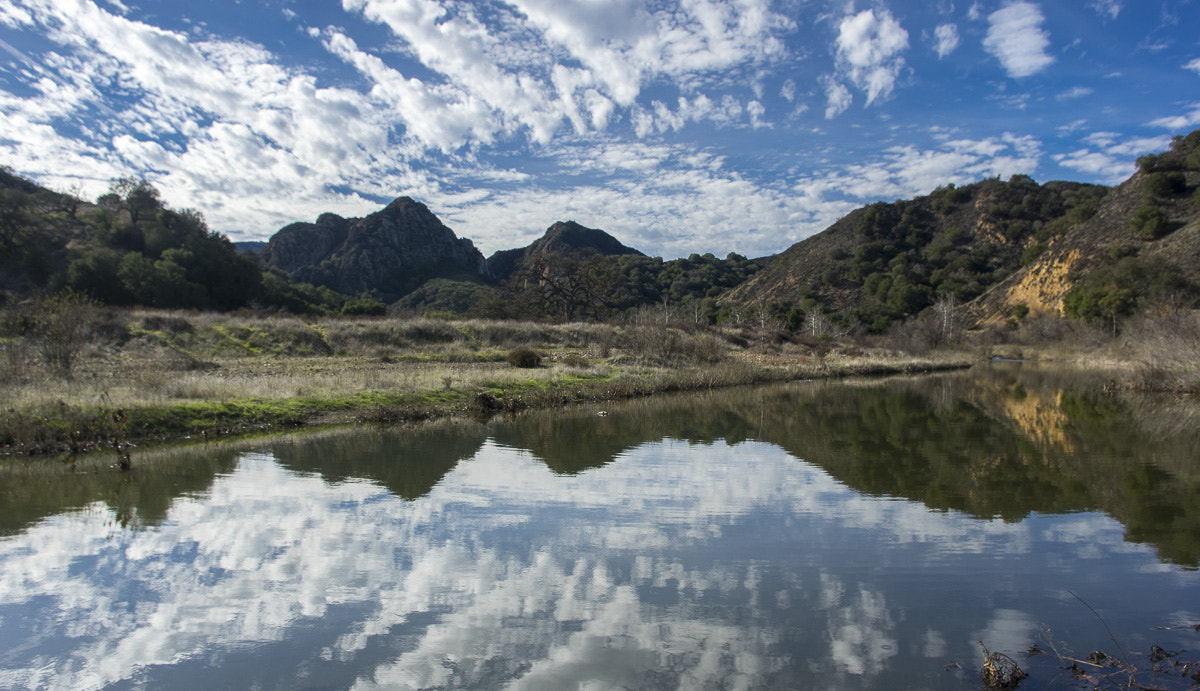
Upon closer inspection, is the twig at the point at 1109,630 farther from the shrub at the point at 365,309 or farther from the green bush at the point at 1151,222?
the green bush at the point at 1151,222

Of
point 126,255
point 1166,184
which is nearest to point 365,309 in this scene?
point 126,255

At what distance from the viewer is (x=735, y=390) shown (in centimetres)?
3041

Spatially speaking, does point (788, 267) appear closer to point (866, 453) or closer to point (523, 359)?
point (523, 359)

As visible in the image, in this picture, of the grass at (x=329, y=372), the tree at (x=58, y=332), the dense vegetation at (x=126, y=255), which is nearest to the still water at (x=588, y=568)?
the grass at (x=329, y=372)

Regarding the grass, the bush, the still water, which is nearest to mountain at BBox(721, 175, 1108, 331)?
the grass

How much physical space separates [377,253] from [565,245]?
36.5 m

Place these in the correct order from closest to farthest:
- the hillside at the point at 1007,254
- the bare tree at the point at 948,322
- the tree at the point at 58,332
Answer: the tree at the point at 58,332
the hillside at the point at 1007,254
the bare tree at the point at 948,322

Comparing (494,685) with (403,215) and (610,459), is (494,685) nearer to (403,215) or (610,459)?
(610,459)

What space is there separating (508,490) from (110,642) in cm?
595

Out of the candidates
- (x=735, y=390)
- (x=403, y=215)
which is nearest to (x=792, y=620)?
(x=735, y=390)

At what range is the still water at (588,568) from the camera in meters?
A: 4.96

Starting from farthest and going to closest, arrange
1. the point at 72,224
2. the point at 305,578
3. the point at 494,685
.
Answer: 1. the point at 72,224
2. the point at 305,578
3. the point at 494,685

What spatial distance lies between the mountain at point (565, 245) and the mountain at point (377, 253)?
12.3ft

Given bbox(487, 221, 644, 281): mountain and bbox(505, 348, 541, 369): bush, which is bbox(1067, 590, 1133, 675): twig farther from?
bbox(487, 221, 644, 281): mountain
